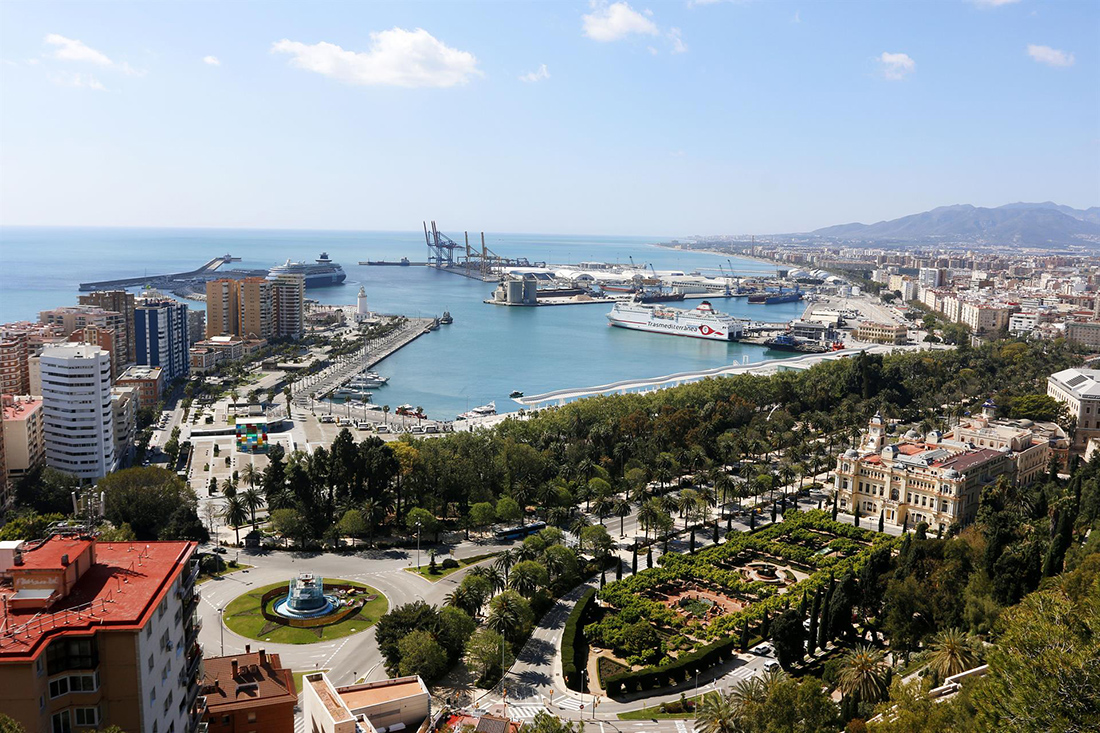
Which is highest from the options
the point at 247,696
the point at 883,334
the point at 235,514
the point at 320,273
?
the point at 320,273

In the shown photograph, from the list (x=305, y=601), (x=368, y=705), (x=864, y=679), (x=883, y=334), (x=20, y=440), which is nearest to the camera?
(x=368, y=705)

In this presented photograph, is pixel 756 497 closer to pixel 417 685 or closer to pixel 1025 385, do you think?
pixel 417 685

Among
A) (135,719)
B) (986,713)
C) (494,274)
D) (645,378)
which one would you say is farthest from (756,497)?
(494,274)

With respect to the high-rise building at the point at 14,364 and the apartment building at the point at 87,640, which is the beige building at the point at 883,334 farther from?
the apartment building at the point at 87,640

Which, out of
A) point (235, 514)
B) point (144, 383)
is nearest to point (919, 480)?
point (235, 514)

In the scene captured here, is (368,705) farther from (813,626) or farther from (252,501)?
(252,501)

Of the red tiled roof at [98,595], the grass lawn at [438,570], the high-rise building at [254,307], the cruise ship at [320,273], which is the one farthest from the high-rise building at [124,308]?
the cruise ship at [320,273]

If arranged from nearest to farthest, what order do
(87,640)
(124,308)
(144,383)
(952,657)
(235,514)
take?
(87,640), (952,657), (235,514), (144,383), (124,308)
